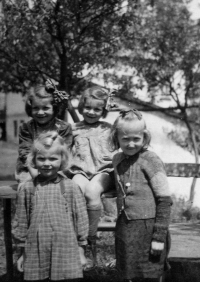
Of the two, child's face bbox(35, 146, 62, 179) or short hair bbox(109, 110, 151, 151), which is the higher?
short hair bbox(109, 110, 151, 151)

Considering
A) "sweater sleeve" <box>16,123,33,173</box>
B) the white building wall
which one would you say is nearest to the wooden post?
"sweater sleeve" <box>16,123,33,173</box>

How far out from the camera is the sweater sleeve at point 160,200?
10.3ft

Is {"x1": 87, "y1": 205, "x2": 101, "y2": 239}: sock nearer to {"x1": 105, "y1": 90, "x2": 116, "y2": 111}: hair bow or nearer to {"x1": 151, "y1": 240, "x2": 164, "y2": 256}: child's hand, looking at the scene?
{"x1": 151, "y1": 240, "x2": 164, "y2": 256}: child's hand

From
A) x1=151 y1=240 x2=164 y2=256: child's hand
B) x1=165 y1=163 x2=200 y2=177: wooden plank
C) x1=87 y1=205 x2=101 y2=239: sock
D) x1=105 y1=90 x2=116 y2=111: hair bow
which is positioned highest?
x1=105 y1=90 x2=116 y2=111: hair bow

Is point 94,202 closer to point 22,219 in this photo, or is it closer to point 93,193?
point 93,193

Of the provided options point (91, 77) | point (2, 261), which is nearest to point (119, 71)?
point (91, 77)

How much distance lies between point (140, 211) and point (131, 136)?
49 centimetres

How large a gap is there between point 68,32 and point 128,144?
3454 mm

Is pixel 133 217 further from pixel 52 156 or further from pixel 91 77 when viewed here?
pixel 91 77

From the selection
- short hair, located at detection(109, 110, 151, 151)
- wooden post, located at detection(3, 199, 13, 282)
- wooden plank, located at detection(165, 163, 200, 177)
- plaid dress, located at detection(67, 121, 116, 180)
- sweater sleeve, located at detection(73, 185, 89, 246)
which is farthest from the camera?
wooden plank, located at detection(165, 163, 200, 177)

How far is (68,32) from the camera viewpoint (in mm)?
6344

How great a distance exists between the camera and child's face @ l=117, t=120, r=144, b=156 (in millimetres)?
3244

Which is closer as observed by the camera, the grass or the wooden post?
the wooden post

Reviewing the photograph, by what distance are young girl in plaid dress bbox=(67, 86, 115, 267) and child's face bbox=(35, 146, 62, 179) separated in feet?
1.52
